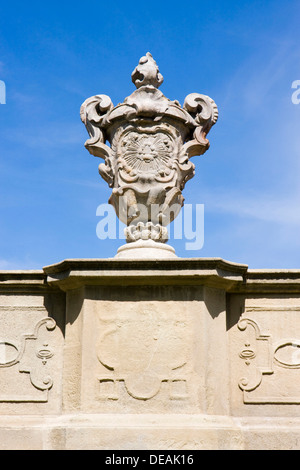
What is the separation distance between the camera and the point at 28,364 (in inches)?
218

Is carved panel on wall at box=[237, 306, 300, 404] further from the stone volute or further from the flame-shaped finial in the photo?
the flame-shaped finial

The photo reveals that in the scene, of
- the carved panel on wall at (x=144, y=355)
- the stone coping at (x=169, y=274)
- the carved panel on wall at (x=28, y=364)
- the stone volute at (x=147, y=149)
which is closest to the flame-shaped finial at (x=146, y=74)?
the stone volute at (x=147, y=149)

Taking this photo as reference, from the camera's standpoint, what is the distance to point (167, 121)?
19.9 ft

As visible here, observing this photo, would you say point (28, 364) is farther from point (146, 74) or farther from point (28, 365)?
point (146, 74)

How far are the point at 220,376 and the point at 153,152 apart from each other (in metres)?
2.03

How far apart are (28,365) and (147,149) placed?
212 centimetres

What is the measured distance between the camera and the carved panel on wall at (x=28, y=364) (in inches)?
215

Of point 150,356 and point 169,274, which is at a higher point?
point 169,274

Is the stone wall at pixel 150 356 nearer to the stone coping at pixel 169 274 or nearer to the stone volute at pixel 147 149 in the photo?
the stone coping at pixel 169 274

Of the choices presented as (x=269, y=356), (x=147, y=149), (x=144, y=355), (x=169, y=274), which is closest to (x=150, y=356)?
(x=144, y=355)

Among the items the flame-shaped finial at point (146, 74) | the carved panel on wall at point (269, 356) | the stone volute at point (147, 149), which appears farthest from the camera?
the flame-shaped finial at point (146, 74)
